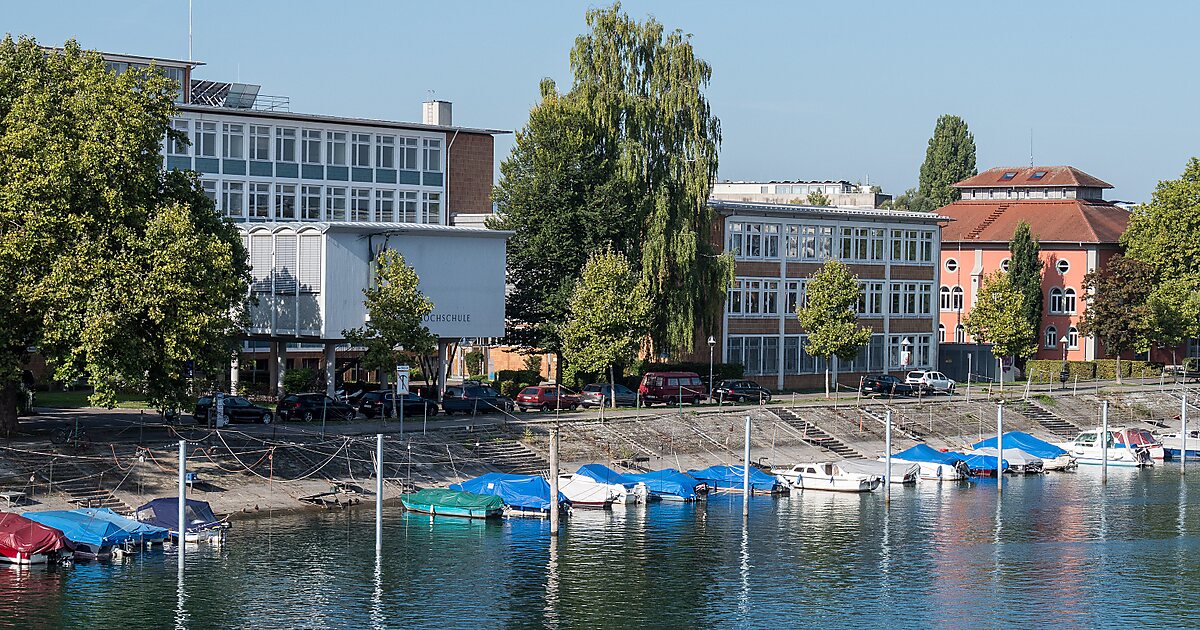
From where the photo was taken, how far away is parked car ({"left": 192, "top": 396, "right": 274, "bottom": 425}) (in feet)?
262

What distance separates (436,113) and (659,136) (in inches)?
892

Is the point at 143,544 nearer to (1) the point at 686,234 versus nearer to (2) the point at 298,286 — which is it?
(2) the point at 298,286

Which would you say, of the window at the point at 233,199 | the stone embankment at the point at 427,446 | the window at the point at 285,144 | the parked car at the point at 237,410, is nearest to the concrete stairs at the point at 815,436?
the stone embankment at the point at 427,446

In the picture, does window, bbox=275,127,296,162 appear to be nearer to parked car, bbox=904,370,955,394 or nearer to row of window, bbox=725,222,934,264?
row of window, bbox=725,222,934,264

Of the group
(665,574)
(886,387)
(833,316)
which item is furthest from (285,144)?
(665,574)

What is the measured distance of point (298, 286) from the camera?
8669cm

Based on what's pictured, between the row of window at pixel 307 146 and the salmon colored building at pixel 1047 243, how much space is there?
4650 cm

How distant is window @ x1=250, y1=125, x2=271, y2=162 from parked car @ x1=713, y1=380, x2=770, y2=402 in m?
34.1

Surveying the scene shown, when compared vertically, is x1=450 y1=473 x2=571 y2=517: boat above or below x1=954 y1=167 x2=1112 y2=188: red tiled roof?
below

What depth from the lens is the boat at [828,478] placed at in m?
81.1

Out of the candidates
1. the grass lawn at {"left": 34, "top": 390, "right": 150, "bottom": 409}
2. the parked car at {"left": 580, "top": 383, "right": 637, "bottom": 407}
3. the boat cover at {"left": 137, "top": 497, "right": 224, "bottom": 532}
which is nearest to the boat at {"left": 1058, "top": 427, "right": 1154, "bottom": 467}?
the parked car at {"left": 580, "top": 383, "right": 637, "bottom": 407}

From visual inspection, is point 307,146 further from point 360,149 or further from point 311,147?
point 360,149

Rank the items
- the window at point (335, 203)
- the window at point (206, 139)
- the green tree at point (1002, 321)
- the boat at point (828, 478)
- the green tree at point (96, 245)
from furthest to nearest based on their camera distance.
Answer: the green tree at point (1002, 321), the window at point (335, 203), the window at point (206, 139), the boat at point (828, 478), the green tree at point (96, 245)

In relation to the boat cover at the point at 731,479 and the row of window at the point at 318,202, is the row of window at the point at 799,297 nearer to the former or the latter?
the row of window at the point at 318,202
